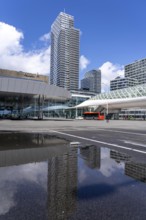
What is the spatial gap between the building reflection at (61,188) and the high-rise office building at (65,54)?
529 feet

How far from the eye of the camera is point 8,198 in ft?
13.5

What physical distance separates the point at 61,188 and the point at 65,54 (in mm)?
175568

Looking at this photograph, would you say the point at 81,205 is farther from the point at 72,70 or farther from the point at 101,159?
the point at 72,70

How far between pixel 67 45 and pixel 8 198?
181 metres

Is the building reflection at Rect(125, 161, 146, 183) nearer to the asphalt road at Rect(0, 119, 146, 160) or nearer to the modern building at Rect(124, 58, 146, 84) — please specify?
the asphalt road at Rect(0, 119, 146, 160)

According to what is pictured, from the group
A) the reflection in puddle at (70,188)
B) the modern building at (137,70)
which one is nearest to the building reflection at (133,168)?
the reflection in puddle at (70,188)

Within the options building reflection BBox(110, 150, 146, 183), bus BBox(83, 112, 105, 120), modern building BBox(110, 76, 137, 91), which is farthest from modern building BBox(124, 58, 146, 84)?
building reflection BBox(110, 150, 146, 183)

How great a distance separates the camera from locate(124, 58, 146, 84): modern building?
526 feet

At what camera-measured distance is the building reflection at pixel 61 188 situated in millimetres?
3605

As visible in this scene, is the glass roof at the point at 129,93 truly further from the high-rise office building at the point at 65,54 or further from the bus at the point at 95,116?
the high-rise office building at the point at 65,54

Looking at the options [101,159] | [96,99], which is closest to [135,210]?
[101,159]

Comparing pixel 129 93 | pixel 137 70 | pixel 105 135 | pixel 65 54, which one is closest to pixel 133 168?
pixel 105 135

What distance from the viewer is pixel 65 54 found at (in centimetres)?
17425

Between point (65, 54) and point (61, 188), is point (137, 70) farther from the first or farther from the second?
point (61, 188)
